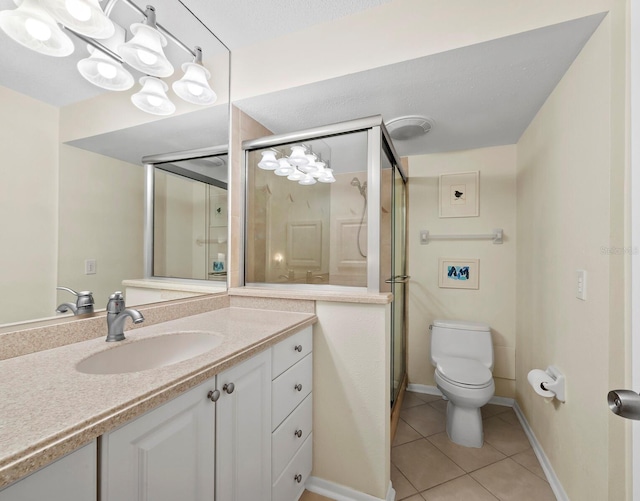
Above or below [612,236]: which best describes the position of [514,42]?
above

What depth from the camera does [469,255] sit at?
2.46 meters

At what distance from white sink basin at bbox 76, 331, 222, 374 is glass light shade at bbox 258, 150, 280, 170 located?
109 cm

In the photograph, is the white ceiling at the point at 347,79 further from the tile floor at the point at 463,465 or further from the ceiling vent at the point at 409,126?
the tile floor at the point at 463,465

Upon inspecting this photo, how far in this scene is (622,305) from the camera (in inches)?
38.6

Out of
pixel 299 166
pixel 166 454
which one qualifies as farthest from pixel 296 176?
pixel 166 454

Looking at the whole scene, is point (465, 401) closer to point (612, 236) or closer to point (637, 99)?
point (612, 236)

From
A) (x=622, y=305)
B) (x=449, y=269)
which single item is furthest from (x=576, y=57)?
(x=449, y=269)

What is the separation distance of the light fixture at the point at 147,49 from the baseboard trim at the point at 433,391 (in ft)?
9.52

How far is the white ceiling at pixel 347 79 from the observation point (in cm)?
103

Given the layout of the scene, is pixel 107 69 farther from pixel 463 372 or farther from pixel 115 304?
pixel 463 372

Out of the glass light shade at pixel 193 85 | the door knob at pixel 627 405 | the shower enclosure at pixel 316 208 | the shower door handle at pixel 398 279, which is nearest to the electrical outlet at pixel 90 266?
the shower enclosure at pixel 316 208

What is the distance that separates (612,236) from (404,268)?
1572 mm

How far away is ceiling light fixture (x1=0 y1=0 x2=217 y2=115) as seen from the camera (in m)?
0.93

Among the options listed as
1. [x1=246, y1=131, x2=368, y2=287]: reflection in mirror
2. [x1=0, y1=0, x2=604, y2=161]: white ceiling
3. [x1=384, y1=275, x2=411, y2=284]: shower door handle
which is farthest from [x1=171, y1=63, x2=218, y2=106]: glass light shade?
[x1=384, y1=275, x2=411, y2=284]: shower door handle
